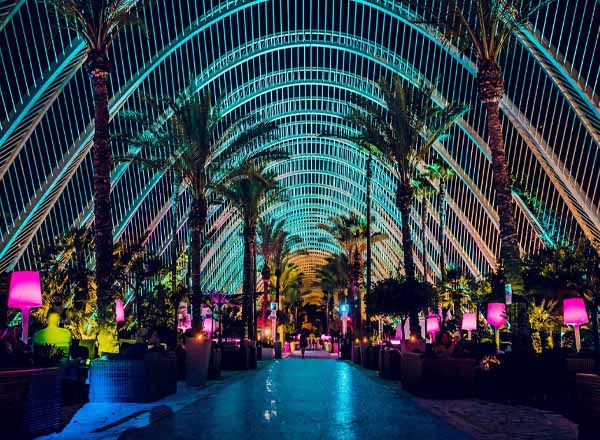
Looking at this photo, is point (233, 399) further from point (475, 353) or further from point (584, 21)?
point (584, 21)

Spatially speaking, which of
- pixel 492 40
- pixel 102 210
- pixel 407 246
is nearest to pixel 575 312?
pixel 492 40

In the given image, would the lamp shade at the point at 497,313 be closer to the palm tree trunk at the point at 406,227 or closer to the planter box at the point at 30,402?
the palm tree trunk at the point at 406,227

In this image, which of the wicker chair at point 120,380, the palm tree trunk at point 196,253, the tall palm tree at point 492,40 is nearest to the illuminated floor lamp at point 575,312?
the tall palm tree at point 492,40

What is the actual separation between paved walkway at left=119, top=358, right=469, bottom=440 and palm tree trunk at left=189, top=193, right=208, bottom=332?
31.5 ft

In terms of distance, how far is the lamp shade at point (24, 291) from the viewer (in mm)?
8906

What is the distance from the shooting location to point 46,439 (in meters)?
6.62

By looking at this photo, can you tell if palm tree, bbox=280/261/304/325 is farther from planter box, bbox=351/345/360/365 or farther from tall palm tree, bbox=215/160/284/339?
planter box, bbox=351/345/360/365

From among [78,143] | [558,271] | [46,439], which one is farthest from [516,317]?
[78,143]

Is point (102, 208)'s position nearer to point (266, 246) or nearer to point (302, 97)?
point (266, 246)

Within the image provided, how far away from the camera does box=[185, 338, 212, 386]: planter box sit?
14.8 m

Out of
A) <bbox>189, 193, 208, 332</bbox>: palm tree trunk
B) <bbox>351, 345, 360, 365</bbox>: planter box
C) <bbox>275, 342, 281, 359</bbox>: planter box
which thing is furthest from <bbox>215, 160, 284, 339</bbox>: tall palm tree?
<bbox>189, 193, 208, 332</bbox>: palm tree trunk

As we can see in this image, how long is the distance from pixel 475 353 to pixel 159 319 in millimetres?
20957

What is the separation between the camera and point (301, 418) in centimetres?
845

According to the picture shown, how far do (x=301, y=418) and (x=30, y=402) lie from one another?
371 centimetres
